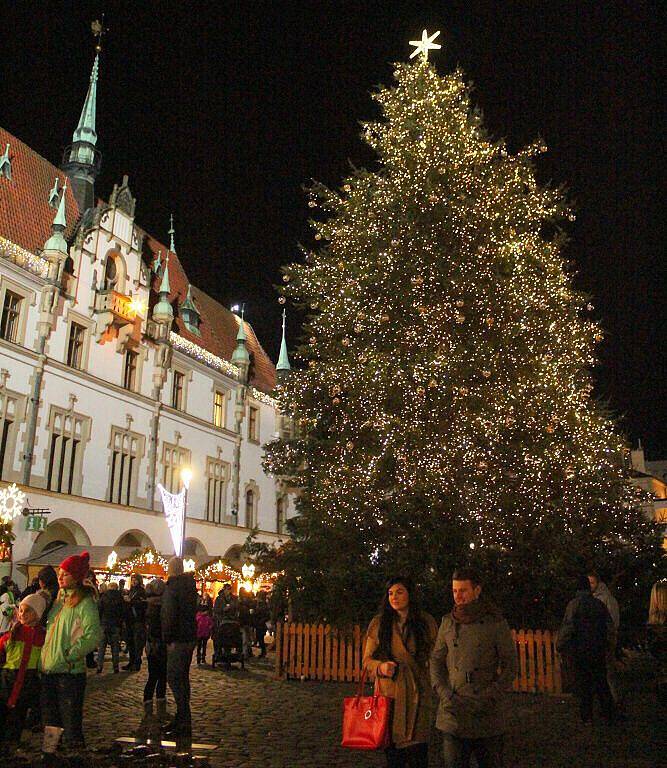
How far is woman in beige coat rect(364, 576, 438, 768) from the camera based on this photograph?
4.72 meters

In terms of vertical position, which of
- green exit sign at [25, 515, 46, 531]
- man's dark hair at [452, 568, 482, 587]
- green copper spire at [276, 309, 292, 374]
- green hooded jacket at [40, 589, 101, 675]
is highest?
green copper spire at [276, 309, 292, 374]

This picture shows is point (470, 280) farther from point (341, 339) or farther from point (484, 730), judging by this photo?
point (484, 730)

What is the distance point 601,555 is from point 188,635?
8370mm

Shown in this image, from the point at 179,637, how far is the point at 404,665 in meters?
4.11

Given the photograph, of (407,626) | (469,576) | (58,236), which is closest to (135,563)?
(58,236)

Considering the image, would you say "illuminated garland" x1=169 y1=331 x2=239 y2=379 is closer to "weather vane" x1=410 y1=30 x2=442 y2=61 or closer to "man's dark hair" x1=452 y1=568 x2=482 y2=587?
"weather vane" x1=410 y1=30 x2=442 y2=61

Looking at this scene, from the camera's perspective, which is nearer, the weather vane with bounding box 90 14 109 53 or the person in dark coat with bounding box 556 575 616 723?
the person in dark coat with bounding box 556 575 616 723

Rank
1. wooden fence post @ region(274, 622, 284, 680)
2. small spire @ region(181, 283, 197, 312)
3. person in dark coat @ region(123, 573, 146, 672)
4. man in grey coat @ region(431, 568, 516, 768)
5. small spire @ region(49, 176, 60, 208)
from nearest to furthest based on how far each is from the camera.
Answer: man in grey coat @ region(431, 568, 516, 768) → wooden fence post @ region(274, 622, 284, 680) → person in dark coat @ region(123, 573, 146, 672) → small spire @ region(49, 176, 60, 208) → small spire @ region(181, 283, 197, 312)

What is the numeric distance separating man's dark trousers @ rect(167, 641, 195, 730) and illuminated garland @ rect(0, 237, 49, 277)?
22063 mm

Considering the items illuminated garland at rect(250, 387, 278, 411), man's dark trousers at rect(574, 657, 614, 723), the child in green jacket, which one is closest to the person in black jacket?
the child in green jacket

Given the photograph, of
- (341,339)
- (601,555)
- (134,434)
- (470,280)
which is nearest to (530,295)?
(470,280)

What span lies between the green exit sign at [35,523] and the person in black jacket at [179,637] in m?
19.1

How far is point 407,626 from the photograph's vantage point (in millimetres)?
5043

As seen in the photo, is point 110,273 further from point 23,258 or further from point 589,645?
point 589,645
